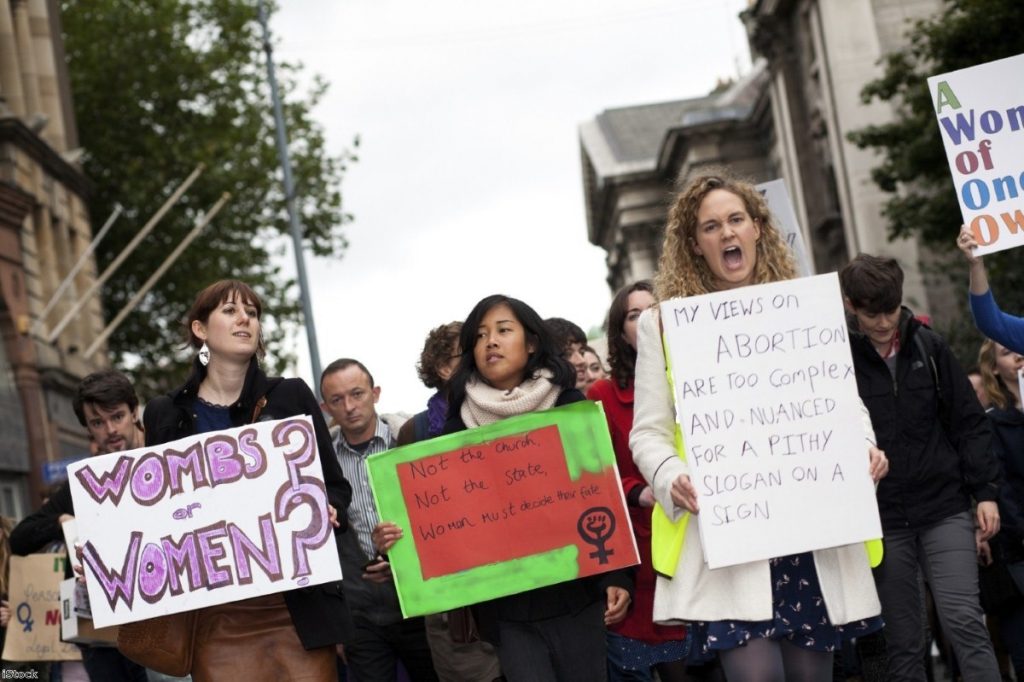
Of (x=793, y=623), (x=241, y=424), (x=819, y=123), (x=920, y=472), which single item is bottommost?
(x=793, y=623)

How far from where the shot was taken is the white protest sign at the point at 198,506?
6184 mm

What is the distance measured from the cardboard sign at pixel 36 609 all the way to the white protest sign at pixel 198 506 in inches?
115

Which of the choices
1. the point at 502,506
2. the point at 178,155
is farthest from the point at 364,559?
the point at 178,155

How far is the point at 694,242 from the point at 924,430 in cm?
189

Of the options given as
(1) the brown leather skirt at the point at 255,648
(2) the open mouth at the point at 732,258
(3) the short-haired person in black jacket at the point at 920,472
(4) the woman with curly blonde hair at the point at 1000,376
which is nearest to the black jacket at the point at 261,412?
(1) the brown leather skirt at the point at 255,648

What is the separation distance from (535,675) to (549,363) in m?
1.19

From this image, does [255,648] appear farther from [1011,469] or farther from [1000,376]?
[1000,376]

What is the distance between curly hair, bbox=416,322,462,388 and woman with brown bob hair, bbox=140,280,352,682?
204 centimetres

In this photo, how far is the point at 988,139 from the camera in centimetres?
759

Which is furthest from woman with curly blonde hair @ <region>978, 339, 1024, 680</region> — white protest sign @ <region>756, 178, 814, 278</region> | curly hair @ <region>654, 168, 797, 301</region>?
curly hair @ <region>654, 168, 797, 301</region>

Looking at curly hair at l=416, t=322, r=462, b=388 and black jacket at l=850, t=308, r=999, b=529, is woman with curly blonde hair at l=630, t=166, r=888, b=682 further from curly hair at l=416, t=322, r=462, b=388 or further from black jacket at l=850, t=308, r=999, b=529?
curly hair at l=416, t=322, r=462, b=388

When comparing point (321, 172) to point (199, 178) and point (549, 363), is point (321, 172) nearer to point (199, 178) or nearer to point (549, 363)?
point (199, 178)

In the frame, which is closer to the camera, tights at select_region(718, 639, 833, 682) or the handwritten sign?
tights at select_region(718, 639, 833, 682)

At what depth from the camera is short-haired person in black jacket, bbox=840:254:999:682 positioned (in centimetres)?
709
